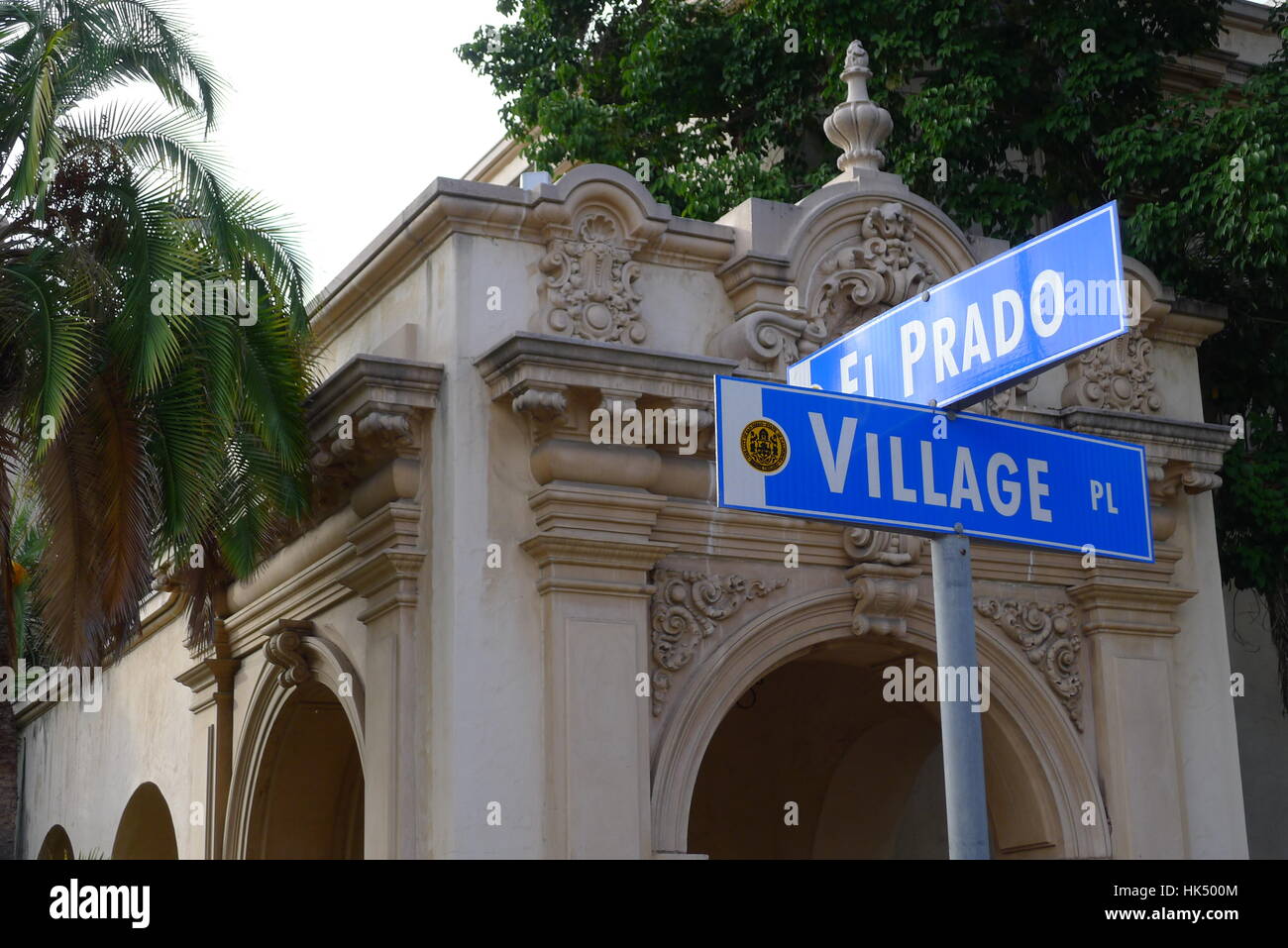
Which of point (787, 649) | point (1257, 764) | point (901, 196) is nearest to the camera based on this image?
point (787, 649)

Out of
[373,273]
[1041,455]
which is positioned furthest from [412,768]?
[1041,455]

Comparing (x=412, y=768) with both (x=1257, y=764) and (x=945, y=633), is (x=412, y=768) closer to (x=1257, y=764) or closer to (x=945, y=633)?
(x=945, y=633)

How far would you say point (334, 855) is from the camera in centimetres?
1440

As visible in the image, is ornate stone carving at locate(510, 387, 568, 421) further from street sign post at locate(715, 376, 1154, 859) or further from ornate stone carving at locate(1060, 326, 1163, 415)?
street sign post at locate(715, 376, 1154, 859)

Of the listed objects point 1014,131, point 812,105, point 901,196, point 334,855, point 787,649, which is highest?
point 812,105

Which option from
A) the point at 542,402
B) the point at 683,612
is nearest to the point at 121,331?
the point at 542,402

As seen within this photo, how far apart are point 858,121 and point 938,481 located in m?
7.81

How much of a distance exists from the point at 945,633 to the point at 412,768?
20.5ft

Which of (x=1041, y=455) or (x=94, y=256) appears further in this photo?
(x=94, y=256)

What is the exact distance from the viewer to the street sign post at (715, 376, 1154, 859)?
506 cm

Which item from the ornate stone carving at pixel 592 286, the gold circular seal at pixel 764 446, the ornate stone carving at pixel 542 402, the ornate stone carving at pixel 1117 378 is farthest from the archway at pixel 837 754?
the gold circular seal at pixel 764 446

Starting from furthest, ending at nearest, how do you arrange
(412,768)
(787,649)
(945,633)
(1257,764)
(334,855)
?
(1257,764)
(334,855)
(787,649)
(412,768)
(945,633)

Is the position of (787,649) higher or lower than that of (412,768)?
higher

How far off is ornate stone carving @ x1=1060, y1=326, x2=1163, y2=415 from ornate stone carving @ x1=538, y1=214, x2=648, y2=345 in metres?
3.57
